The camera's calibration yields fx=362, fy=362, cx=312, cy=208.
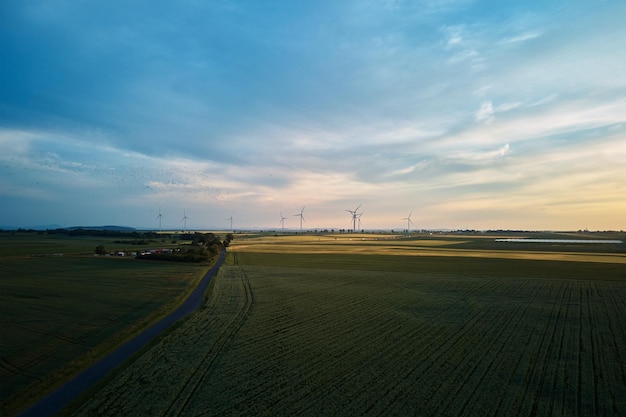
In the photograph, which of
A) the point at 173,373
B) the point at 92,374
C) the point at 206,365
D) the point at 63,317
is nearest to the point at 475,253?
the point at 206,365

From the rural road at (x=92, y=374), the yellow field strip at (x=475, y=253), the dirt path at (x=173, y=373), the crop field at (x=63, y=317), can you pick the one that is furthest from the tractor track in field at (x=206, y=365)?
the yellow field strip at (x=475, y=253)

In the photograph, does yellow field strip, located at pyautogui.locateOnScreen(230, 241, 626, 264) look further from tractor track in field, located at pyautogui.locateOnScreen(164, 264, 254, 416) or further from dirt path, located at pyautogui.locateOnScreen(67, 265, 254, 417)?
dirt path, located at pyautogui.locateOnScreen(67, 265, 254, 417)

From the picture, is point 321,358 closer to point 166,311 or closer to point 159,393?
point 159,393

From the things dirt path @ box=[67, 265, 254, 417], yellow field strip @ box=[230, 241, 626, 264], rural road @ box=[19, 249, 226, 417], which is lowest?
rural road @ box=[19, 249, 226, 417]

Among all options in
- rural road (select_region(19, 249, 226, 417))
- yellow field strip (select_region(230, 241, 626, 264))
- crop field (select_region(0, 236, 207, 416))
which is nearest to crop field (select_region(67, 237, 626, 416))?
rural road (select_region(19, 249, 226, 417))

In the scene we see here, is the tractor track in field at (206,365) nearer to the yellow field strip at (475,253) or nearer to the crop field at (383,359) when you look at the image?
the crop field at (383,359)

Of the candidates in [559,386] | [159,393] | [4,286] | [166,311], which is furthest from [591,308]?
[4,286]

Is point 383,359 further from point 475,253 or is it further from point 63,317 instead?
point 475,253
